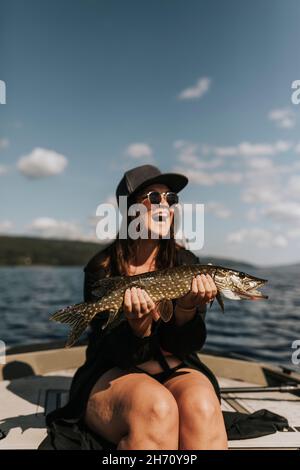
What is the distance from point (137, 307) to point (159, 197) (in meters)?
1.14

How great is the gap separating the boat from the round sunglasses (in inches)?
91.1

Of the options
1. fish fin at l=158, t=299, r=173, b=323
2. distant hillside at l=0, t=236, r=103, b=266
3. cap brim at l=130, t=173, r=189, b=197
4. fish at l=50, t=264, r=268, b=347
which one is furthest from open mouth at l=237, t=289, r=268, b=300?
distant hillside at l=0, t=236, r=103, b=266

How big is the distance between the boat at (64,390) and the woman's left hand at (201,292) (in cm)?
140

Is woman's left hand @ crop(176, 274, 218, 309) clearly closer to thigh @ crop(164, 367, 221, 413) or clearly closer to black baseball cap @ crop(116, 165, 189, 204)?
thigh @ crop(164, 367, 221, 413)

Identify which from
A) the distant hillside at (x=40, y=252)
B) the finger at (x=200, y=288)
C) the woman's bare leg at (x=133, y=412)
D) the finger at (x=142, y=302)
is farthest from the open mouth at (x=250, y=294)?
the distant hillside at (x=40, y=252)

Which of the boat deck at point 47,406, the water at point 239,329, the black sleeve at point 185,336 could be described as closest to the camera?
the black sleeve at point 185,336

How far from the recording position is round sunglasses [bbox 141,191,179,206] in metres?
4.25

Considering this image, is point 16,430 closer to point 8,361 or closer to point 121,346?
point 121,346

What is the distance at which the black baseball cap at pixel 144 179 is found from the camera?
4227mm

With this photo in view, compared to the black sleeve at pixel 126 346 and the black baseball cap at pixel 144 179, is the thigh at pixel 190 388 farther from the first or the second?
the black baseball cap at pixel 144 179

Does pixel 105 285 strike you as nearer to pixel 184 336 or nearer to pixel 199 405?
pixel 184 336

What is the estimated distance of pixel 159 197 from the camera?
426 cm
